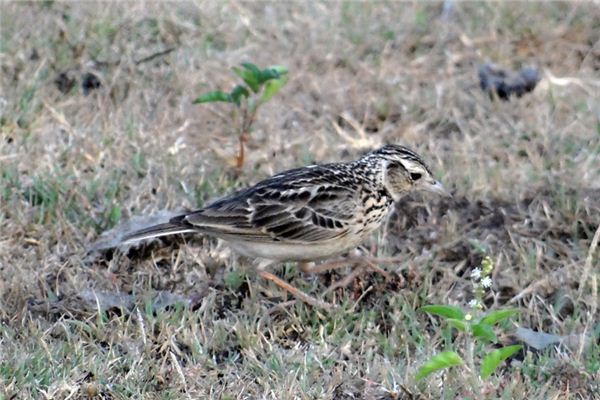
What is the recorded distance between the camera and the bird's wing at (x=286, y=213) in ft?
20.2

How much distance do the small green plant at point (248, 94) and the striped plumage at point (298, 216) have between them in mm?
1031

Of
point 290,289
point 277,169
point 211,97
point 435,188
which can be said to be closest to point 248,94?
point 211,97

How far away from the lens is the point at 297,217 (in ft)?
20.4

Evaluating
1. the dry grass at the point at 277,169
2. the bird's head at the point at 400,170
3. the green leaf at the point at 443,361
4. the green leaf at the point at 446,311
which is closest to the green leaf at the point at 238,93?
the dry grass at the point at 277,169

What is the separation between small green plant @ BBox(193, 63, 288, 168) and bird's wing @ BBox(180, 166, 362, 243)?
1.12 metres

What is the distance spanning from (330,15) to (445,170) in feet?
8.71

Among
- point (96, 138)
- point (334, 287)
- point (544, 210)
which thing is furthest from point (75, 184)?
point (544, 210)

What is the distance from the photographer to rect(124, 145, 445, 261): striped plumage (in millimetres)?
6164

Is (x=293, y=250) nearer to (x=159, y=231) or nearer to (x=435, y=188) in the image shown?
Answer: (x=159, y=231)

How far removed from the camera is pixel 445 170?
771 centimetres

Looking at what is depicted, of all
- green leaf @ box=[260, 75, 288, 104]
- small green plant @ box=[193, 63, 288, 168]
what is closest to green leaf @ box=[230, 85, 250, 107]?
small green plant @ box=[193, 63, 288, 168]

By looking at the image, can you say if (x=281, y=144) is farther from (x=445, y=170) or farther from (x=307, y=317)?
(x=307, y=317)

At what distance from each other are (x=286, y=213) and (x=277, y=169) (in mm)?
1559

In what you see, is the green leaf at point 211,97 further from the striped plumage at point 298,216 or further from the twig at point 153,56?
the twig at point 153,56
